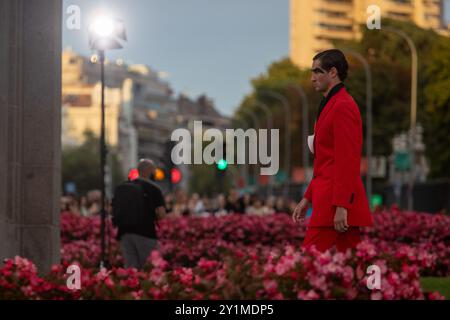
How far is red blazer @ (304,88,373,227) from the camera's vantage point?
28.8 ft

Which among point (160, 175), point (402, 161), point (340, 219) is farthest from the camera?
point (402, 161)

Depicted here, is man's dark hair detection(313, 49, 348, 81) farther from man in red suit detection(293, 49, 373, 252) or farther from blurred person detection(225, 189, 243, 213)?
blurred person detection(225, 189, 243, 213)

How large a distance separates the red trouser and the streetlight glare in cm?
987

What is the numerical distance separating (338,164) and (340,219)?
32cm

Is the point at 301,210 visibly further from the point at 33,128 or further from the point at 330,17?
the point at 330,17

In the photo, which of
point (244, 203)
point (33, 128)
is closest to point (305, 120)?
point (244, 203)

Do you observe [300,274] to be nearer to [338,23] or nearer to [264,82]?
[264,82]

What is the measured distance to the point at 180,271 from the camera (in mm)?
8500

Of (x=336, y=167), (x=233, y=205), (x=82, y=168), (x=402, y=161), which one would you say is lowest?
(x=233, y=205)

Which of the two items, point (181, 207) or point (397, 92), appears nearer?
point (181, 207)

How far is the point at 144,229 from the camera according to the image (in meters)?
16.5

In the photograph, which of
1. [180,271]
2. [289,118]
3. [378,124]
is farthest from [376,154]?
[180,271]
